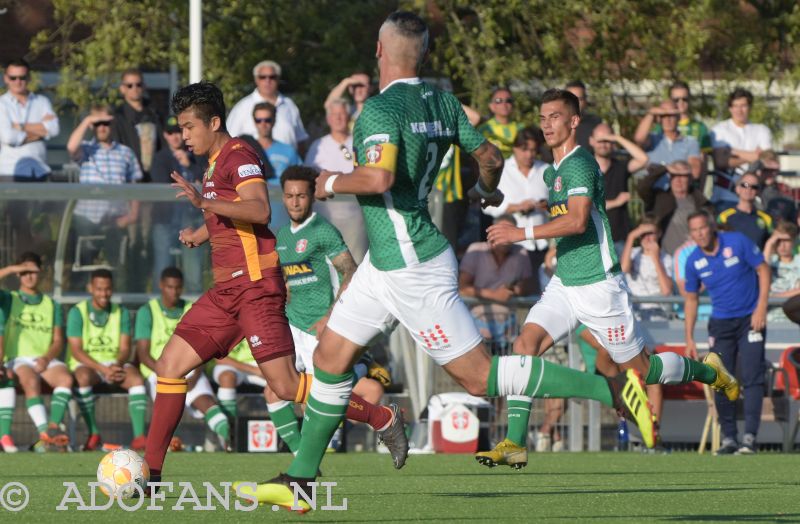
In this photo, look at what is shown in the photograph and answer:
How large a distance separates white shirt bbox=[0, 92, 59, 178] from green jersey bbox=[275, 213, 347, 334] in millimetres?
4784

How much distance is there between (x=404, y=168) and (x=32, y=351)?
889 cm

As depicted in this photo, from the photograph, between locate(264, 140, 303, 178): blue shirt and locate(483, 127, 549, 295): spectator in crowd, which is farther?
locate(264, 140, 303, 178): blue shirt

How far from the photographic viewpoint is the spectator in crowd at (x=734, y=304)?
15.0m

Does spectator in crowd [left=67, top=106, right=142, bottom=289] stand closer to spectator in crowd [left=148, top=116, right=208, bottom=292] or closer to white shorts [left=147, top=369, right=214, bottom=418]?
spectator in crowd [left=148, top=116, right=208, bottom=292]

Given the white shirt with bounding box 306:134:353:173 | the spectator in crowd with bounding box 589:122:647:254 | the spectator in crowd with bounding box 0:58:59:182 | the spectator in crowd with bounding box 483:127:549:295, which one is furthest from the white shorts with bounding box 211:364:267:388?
the spectator in crowd with bounding box 589:122:647:254

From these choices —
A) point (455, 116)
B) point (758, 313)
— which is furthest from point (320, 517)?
point (758, 313)

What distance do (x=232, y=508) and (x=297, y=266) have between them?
4.68m

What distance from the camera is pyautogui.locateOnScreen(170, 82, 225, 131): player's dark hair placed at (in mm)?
8969

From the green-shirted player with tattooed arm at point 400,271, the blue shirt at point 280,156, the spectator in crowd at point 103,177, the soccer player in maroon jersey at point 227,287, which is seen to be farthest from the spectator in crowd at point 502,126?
the green-shirted player with tattooed arm at point 400,271

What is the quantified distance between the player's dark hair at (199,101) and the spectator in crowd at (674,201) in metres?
8.91

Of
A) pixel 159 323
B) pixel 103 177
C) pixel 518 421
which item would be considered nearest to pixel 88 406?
pixel 159 323

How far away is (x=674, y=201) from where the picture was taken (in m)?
17.3

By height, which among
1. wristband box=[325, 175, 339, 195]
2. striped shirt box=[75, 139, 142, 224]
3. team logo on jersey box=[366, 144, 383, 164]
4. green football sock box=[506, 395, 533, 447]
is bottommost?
green football sock box=[506, 395, 533, 447]

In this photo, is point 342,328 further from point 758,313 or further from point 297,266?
point 758,313
